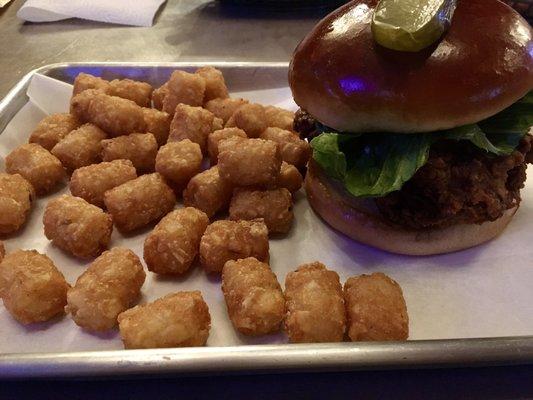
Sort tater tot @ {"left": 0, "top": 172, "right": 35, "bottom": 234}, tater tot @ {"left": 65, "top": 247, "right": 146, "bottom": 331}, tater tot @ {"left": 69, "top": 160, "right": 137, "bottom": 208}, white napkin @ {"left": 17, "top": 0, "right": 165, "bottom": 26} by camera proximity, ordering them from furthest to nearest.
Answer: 1. white napkin @ {"left": 17, "top": 0, "right": 165, "bottom": 26}
2. tater tot @ {"left": 69, "top": 160, "right": 137, "bottom": 208}
3. tater tot @ {"left": 0, "top": 172, "right": 35, "bottom": 234}
4. tater tot @ {"left": 65, "top": 247, "right": 146, "bottom": 331}

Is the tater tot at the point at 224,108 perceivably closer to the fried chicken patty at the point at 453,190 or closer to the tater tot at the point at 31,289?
the fried chicken patty at the point at 453,190

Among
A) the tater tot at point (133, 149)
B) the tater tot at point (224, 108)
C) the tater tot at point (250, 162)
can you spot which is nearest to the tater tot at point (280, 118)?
the tater tot at point (224, 108)

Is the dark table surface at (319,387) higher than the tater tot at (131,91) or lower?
lower

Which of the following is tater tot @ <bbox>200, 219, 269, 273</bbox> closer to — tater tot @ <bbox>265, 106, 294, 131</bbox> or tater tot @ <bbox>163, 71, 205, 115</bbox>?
tater tot @ <bbox>265, 106, 294, 131</bbox>

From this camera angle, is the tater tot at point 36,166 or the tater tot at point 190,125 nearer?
the tater tot at point 36,166

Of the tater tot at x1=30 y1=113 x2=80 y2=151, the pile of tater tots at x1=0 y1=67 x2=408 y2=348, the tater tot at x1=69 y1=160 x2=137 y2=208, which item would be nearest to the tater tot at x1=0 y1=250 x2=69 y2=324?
the pile of tater tots at x1=0 y1=67 x2=408 y2=348

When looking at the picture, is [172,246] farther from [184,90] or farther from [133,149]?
[184,90]

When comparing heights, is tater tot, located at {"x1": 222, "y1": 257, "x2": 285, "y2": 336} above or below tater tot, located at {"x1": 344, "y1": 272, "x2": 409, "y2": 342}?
above
